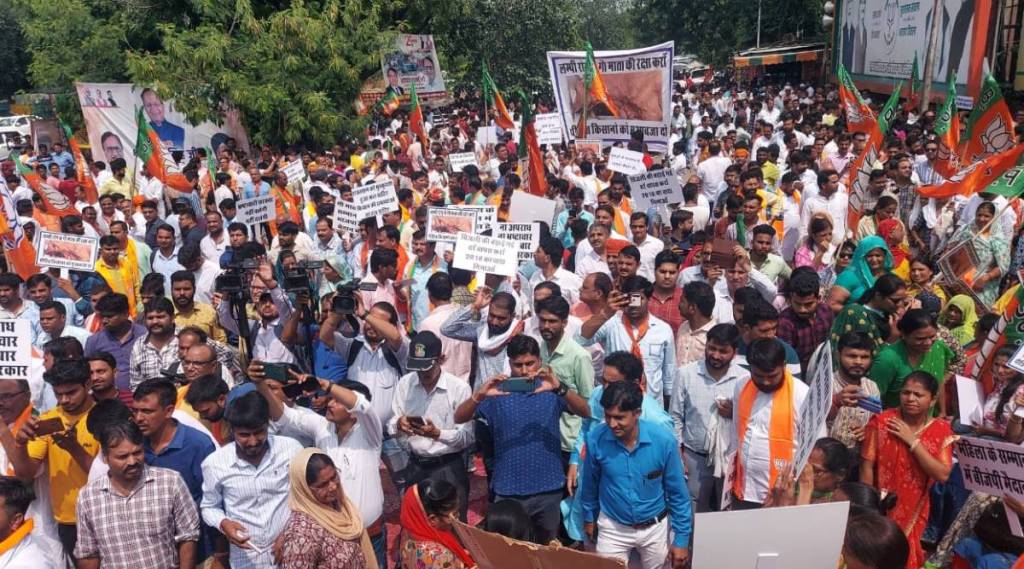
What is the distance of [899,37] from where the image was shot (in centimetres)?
2377

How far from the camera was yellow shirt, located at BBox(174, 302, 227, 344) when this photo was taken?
20.9ft

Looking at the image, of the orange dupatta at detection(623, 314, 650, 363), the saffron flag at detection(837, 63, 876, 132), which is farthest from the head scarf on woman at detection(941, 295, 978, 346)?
the saffron flag at detection(837, 63, 876, 132)

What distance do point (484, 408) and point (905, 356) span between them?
234cm

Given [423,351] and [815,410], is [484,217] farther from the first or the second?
[815,410]

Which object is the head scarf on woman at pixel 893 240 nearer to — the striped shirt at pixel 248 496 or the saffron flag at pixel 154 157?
the striped shirt at pixel 248 496

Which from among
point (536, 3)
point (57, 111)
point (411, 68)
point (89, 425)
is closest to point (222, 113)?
point (411, 68)

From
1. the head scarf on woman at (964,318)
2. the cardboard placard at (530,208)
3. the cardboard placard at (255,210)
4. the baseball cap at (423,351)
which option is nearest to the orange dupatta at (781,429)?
the baseball cap at (423,351)

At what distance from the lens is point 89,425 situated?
4.23 m

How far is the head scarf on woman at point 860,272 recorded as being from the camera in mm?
6285

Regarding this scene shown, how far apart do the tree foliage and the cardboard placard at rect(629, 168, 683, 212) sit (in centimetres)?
3734

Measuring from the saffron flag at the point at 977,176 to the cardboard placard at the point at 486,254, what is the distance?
15.9 feet

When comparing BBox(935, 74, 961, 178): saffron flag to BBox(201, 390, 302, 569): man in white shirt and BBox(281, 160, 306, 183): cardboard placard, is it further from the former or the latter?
BBox(201, 390, 302, 569): man in white shirt

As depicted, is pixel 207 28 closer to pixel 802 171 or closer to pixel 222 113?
pixel 222 113

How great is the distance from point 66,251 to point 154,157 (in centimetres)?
450
